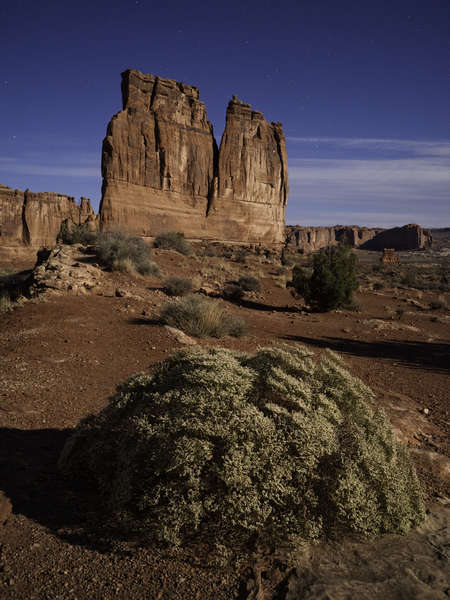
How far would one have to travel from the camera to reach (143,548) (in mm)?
2516

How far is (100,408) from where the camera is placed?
201 inches

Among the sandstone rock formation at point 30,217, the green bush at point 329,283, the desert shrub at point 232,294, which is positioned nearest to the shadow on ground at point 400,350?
the green bush at point 329,283

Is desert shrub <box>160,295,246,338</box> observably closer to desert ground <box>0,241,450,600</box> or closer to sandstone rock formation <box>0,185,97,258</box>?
desert ground <box>0,241,450,600</box>

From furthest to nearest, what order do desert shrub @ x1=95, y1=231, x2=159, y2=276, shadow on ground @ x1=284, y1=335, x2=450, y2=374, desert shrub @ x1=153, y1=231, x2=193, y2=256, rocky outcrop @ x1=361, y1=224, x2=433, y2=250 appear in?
rocky outcrop @ x1=361, y1=224, x2=433, y2=250, desert shrub @ x1=153, y1=231, x2=193, y2=256, desert shrub @ x1=95, y1=231, x2=159, y2=276, shadow on ground @ x1=284, y1=335, x2=450, y2=374

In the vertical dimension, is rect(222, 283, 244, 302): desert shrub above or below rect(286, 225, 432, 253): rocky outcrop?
below

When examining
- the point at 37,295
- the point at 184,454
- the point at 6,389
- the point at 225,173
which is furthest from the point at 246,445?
the point at 225,173

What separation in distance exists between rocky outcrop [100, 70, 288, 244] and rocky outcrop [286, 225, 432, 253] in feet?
188

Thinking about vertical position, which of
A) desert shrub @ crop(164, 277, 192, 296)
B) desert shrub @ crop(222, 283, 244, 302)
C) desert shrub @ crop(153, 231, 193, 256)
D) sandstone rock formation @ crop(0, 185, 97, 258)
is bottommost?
desert shrub @ crop(222, 283, 244, 302)

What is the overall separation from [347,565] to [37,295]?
395 inches

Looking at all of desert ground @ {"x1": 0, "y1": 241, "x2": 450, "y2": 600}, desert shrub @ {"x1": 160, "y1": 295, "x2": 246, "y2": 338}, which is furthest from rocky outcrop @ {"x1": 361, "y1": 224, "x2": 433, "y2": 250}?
desert shrub @ {"x1": 160, "y1": 295, "x2": 246, "y2": 338}

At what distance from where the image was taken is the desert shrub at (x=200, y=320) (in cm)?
915

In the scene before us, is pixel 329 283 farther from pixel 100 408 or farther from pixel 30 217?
pixel 30 217

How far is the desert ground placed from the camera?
229 cm

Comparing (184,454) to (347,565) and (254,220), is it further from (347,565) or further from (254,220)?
(254,220)
